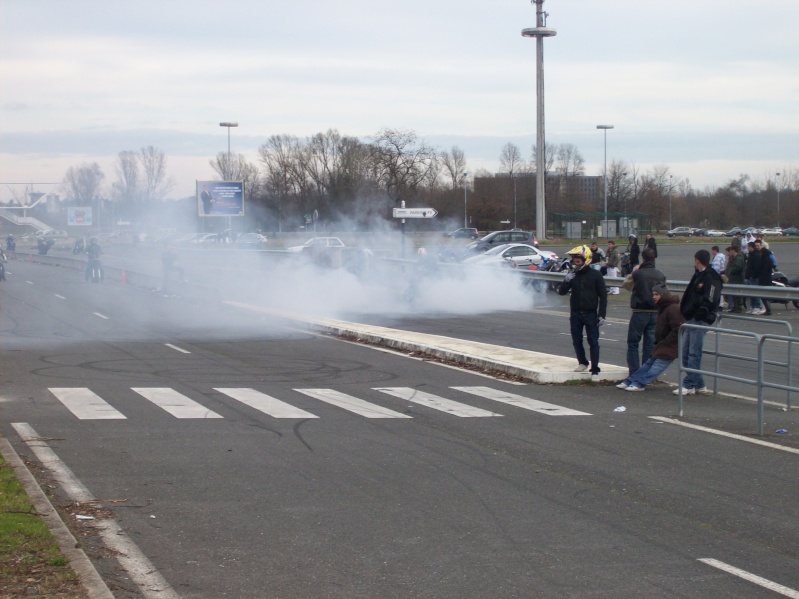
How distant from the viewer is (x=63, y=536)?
20.3 ft

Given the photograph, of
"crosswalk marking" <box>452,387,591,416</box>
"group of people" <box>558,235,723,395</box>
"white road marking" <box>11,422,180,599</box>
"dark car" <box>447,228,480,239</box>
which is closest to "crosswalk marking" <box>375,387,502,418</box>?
"crosswalk marking" <box>452,387,591,416</box>

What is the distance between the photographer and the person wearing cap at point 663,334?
1284 centimetres

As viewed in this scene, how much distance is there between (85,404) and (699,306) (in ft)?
26.6

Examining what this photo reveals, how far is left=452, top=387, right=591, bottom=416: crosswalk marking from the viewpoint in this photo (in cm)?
1174

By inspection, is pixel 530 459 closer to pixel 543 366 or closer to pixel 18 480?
pixel 18 480

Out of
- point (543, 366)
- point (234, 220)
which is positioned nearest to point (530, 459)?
point (543, 366)

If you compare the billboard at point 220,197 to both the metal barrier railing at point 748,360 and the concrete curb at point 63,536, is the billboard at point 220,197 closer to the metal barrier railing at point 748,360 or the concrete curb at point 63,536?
the metal barrier railing at point 748,360

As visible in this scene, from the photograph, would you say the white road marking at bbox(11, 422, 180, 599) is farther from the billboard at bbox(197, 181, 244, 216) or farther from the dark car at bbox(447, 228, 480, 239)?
the billboard at bbox(197, 181, 244, 216)

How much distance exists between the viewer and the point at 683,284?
25594mm

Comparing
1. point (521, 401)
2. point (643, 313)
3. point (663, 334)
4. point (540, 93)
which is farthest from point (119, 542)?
point (540, 93)

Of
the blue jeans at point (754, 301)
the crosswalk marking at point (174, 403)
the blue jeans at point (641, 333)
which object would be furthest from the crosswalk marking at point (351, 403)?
the blue jeans at point (754, 301)

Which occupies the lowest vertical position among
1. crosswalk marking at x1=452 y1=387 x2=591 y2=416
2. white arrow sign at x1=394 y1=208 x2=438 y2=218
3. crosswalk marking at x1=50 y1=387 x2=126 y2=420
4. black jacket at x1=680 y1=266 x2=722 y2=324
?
crosswalk marking at x1=452 y1=387 x2=591 y2=416

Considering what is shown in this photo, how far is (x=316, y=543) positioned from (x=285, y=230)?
34185 mm

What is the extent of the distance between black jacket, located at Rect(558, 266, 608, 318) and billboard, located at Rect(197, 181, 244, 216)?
44094 mm
